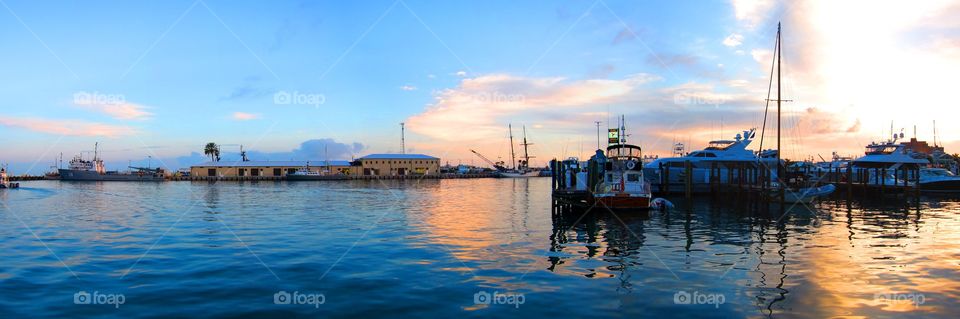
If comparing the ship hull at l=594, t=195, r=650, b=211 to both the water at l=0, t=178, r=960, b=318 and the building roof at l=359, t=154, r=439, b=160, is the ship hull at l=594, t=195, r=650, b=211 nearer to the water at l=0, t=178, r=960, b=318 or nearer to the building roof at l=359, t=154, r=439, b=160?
the water at l=0, t=178, r=960, b=318

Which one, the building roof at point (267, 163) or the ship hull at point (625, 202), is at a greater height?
the building roof at point (267, 163)

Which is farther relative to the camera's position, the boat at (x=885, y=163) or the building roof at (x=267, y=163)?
the building roof at (x=267, y=163)

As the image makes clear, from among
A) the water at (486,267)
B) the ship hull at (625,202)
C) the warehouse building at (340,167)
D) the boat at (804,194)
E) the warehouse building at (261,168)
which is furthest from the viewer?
the warehouse building at (340,167)

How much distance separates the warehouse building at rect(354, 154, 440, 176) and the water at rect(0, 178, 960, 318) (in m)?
114

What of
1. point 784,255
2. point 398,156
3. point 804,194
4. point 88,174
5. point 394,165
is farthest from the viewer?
point 398,156

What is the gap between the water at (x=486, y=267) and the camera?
521 inches

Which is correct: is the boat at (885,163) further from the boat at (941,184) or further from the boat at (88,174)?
the boat at (88,174)

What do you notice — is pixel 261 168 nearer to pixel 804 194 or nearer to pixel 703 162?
pixel 703 162

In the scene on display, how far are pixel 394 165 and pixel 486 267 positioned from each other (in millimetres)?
132554

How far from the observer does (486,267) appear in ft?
59.1

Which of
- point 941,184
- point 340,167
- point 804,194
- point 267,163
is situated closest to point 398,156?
point 340,167

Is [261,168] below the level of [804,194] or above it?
above

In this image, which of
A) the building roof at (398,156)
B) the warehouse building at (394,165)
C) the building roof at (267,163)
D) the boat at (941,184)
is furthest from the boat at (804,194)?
the building roof at (267,163)

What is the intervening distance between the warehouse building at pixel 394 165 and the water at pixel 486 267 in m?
114
